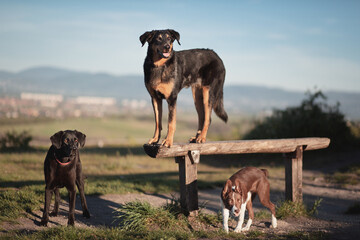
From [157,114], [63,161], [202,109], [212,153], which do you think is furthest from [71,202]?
[202,109]

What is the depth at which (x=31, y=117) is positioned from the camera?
3784 centimetres

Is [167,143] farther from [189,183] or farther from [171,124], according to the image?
[189,183]

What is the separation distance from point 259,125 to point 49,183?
49.7ft

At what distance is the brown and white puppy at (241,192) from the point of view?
19.0 ft

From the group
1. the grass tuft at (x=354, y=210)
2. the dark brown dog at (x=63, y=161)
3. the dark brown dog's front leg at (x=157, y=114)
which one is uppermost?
the dark brown dog's front leg at (x=157, y=114)

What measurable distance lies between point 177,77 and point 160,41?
697mm

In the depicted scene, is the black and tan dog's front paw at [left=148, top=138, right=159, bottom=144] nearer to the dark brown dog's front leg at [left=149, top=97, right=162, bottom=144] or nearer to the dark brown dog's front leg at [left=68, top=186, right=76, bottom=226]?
the dark brown dog's front leg at [left=149, top=97, right=162, bottom=144]

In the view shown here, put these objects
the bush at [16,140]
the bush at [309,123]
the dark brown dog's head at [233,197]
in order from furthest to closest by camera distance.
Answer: the bush at [309,123], the bush at [16,140], the dark brown dog's head at [233,197]

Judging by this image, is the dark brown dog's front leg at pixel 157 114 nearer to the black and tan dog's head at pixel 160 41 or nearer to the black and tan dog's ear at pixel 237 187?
the black and tan dog's head at pixel 160 41

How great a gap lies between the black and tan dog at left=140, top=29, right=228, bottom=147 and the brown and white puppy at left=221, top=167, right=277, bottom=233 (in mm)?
1111

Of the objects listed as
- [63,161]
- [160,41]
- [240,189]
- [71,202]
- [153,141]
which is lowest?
[71,202]

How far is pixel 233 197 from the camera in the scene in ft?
18.9

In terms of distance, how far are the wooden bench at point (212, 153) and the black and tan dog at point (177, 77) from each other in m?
0.21

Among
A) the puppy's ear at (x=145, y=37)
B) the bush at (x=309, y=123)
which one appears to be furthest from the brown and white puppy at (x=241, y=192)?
the bush at (x=309, y=123)
